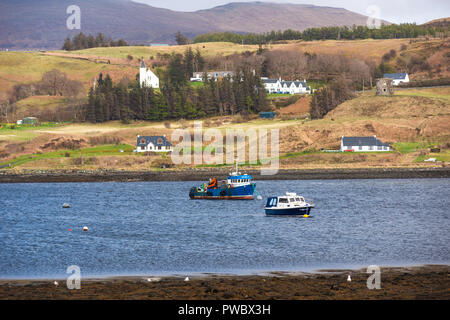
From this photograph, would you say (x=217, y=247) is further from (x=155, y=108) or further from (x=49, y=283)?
(x=155, y=108)

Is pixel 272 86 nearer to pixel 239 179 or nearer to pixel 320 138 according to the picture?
pixel 320 138

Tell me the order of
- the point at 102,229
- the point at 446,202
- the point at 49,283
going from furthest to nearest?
the point at 446,202, the point at 102,229, the point at 49,283

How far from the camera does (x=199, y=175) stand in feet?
333

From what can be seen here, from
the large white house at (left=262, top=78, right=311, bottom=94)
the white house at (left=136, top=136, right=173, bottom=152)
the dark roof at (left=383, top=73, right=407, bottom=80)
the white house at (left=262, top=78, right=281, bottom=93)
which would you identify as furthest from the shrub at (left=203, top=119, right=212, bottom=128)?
the dark roof at (left=383, top=73, right=407, bottom=80)

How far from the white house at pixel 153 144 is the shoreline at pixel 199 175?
12180 millimetres

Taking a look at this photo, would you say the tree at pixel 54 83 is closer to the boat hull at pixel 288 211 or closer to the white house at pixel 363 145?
the white house at pixel 363 145

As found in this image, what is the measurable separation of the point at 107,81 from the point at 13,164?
5565 cm

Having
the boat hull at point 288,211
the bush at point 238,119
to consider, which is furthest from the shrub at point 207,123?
the boat hull at point 288,211

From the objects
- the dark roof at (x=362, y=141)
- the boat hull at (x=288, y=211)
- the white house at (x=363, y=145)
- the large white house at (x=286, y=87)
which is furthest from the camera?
the large white house at (x=286, y=87)

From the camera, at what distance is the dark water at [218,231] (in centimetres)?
4025

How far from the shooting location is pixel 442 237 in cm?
4762

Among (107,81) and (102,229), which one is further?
(107,81)

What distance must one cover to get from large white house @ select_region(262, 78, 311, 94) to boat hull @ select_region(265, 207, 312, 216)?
106970mm
